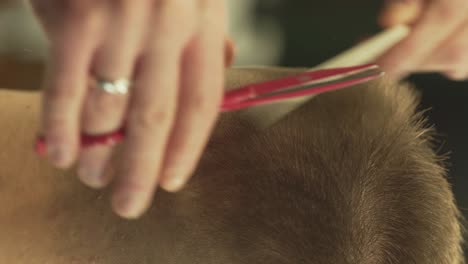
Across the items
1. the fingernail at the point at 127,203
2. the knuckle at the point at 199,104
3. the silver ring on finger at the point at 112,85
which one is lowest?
the fingernail at the point at 127,203

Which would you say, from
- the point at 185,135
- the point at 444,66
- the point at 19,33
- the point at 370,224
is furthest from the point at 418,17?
the point at 19,33

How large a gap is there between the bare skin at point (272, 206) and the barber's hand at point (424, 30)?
0.30 ft

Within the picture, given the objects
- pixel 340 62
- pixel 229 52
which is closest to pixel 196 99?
pixel 229 52

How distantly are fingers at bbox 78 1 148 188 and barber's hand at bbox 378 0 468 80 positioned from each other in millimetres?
352

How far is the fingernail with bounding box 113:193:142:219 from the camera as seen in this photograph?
0.41 m

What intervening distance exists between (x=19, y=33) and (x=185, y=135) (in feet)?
2.06

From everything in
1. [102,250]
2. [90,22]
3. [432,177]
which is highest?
[90,22]

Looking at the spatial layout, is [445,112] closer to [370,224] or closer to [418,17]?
[418,17]

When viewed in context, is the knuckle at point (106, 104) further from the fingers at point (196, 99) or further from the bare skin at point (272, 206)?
the bare skin at point (272, 206)

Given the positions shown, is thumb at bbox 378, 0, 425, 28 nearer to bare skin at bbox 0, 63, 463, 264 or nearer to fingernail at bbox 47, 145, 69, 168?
bare skin at bbox 0, 63, 463, 264

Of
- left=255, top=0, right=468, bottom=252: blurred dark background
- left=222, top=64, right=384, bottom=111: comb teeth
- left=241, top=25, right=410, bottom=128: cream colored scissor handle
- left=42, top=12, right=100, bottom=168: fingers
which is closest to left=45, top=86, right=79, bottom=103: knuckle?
left=42, top=12, right=100, bottom=168: fingers

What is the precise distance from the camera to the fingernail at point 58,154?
0.39m

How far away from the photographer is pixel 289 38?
41.1 inches

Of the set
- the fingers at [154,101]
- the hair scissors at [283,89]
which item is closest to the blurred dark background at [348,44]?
the hair scissors at [283,89]
